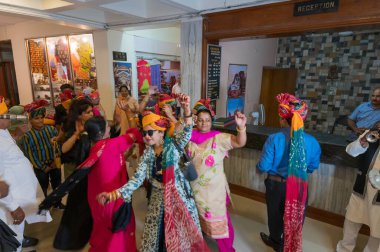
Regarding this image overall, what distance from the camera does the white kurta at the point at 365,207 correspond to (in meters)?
1.69

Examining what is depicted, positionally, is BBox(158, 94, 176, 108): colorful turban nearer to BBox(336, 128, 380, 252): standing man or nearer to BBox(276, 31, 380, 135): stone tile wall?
BBox(336, 128, 380, 252): standing man

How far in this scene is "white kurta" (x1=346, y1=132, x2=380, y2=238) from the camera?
5.54ft

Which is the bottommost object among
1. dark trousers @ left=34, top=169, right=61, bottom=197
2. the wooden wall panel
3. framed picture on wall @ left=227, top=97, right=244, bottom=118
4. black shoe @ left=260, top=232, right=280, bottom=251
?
black shoe @ left=260, top=232, right=280, bottom=251

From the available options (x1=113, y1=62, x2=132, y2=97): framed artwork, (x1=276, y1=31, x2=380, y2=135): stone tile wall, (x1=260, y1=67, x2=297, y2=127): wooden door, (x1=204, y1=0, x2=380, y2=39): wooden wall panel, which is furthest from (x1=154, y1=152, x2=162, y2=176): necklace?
(x1=276, y1=31, x2=380, y2=135): stone tile wall

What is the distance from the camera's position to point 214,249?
2100 millimetres

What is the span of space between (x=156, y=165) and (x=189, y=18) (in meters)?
2.62

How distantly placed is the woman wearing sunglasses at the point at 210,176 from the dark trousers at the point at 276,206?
394 millimetres

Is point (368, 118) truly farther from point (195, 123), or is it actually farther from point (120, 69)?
point (120, 69)

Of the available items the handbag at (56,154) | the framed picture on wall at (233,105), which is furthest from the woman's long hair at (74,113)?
the framed picture on wall at (233,105)

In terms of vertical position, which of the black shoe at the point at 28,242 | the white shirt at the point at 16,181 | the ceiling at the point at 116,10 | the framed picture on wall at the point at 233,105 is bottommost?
the black shoe at the point at 28,242

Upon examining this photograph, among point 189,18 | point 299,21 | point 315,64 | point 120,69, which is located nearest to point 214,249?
point 299,21

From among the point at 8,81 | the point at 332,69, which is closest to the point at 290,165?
the point at 332,69

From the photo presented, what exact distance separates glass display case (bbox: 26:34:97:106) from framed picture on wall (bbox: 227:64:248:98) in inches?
103

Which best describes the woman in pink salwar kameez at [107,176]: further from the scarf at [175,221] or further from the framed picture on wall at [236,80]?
the framed picture on wall at [236,80]
